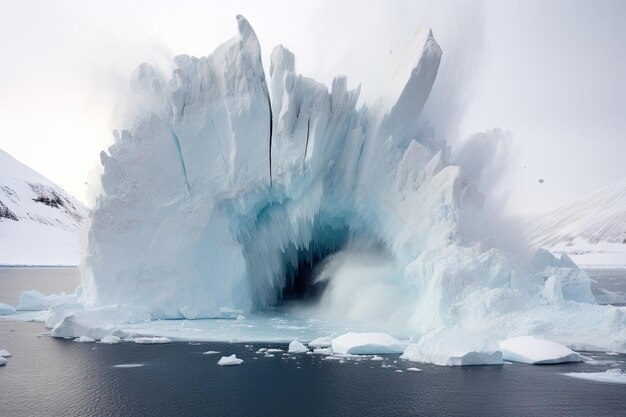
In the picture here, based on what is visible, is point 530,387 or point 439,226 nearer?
point 530,387

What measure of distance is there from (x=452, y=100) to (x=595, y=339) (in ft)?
37.6

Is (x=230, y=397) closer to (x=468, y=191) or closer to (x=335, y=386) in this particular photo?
(x=335, y=386)

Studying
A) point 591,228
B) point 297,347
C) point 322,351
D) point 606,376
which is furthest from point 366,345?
point 591,228

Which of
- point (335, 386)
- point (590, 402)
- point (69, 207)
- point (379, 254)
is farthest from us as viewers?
point (69, 207)

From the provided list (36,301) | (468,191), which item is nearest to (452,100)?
(468,191)

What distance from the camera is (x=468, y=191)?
59.3 feet

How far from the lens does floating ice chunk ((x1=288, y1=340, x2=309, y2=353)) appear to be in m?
13.1

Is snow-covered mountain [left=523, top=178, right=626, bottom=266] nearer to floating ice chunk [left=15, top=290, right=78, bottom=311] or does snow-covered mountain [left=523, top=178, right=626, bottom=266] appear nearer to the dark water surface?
floating ice chunk [left=15, top=290, right=78, bottom=311]

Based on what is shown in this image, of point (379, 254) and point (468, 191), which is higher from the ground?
point (468, 191)

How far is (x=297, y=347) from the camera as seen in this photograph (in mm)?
13258

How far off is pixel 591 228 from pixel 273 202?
116800 mm

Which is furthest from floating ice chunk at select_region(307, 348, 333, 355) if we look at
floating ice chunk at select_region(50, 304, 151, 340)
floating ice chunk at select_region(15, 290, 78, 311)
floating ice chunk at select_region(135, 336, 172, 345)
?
floating ice chunk at select_region(15, 290, 78, 311)

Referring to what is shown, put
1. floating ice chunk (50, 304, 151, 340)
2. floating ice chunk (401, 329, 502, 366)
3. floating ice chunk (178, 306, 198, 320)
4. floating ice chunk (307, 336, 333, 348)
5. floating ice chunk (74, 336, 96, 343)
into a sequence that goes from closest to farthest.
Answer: floating ice chunk (401, 329, 502, 366) < floating ice chunk (307, 336, 333, 348) < floating ice chunk (74, 336, 96, 343) < floating ice chunk (50, 304, 151, 340) < floating ice chunk (178, 306, 198, 320)

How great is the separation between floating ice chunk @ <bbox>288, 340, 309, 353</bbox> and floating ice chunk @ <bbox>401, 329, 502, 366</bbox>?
7.67ft
